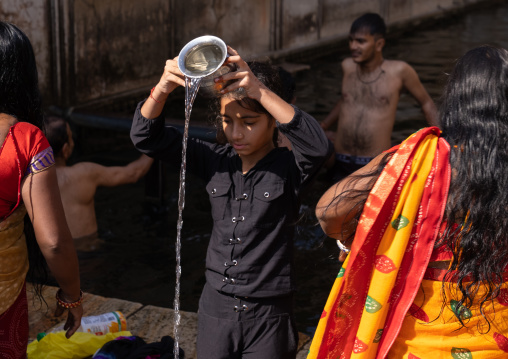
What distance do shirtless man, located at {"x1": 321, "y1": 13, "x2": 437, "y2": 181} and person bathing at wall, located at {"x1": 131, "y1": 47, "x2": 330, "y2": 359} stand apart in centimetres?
308

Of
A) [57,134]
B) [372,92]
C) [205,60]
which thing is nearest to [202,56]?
[205,60]

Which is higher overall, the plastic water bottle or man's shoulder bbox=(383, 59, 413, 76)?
man's shoulder bbox=(383, 59, 413, 76)

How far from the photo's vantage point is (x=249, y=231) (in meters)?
2.53

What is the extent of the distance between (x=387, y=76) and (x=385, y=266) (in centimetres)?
375

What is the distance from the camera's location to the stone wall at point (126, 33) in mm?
7988

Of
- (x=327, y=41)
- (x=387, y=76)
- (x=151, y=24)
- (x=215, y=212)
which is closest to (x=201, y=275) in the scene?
(x=387, y=76)

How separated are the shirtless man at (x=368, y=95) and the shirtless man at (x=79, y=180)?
167cm

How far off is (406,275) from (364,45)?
12.3 feet

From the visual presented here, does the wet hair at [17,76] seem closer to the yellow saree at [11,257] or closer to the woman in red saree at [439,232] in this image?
the yellow saree at [11,257]

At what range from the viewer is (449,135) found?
198cm

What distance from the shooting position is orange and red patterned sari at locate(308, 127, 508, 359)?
1964 millimetres

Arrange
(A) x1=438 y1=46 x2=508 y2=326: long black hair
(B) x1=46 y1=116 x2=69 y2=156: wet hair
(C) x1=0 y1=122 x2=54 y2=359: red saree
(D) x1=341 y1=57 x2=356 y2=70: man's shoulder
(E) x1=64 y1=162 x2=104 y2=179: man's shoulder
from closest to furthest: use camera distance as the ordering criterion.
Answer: (A) x1=438 y1=46 x2=508 y2=326: long black hair < (C) x1=0 y1=122 x2=54 y2=359: red saree < (B) x1=46 y1=116 x2=69 y2=156: wet hair < (E) x1=64 y1=162 x2=104 y2=179: man's shoulder < (D) x1=341 y1=57 x2=356 y2=70: man's shoulder

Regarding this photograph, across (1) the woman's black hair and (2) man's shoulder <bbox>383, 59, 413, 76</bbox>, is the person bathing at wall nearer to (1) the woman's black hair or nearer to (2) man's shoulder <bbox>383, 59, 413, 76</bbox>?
(1) the woman's black hair

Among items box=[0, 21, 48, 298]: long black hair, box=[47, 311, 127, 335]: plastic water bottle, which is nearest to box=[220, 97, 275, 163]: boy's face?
box=[0, 21, 48, 298]: long black hair
